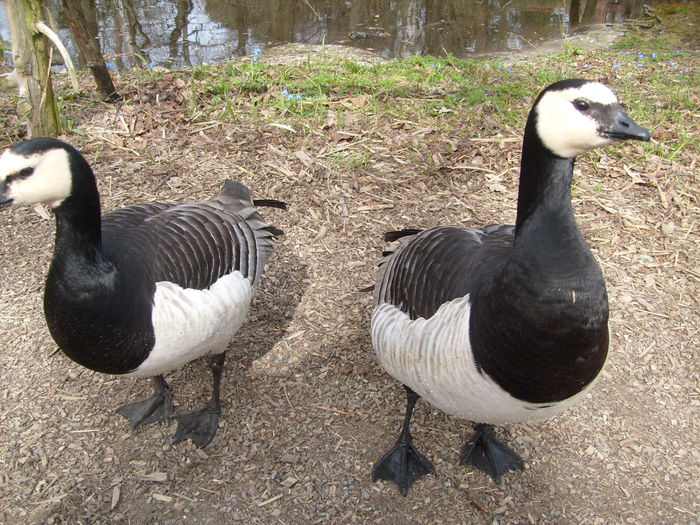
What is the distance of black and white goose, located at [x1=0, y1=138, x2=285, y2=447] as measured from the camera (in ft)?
7.97

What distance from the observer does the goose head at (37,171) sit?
92.9 inches

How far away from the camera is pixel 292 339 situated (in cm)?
367

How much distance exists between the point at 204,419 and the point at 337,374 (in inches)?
30.6

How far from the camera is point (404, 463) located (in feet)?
9.56

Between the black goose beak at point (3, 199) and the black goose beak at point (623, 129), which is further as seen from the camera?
the black goose beak at point (3, 199)

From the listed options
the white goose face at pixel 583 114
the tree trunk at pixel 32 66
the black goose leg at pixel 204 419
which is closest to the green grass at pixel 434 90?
the tree trunk at pixel 32 66

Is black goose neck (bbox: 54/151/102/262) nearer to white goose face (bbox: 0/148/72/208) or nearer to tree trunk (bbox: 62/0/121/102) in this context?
white goose face (bbox: 0/148/72/208)

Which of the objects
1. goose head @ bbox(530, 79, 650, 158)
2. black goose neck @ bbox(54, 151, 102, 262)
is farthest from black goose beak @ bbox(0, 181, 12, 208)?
goose head @ bbox(530, 79, 650, 158)

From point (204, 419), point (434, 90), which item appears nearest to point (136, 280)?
point (204, 419)

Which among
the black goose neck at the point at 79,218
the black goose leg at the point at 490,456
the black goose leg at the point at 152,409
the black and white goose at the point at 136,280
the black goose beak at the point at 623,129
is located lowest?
the black goose leg at the point at 490,456

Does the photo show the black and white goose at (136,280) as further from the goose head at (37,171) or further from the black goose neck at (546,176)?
the black goose neck at (546,176)

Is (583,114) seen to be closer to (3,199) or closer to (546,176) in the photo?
(546,176)

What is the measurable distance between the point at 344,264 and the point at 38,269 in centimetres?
206

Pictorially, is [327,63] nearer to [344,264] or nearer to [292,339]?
[344,264]
